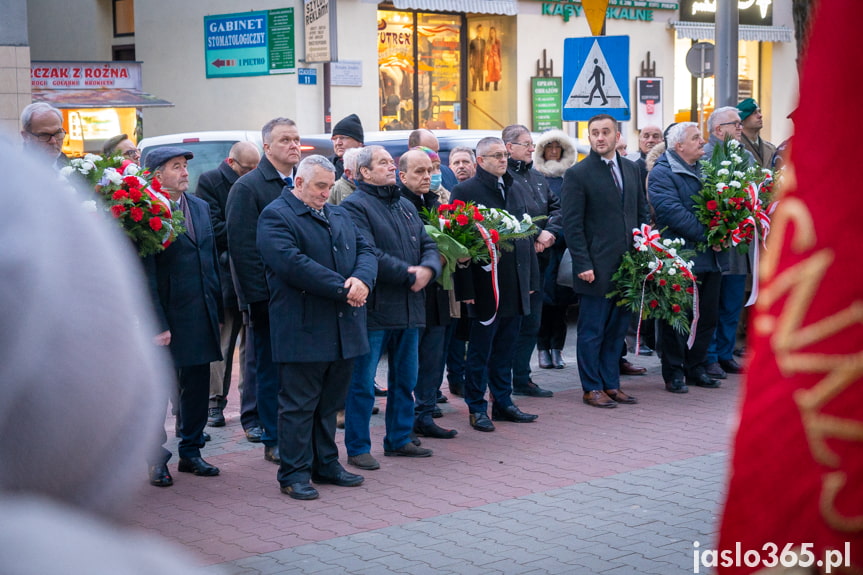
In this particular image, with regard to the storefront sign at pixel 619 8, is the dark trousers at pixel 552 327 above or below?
below

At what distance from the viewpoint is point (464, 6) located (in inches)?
890

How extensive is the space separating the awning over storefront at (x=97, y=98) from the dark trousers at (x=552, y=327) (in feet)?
35.5

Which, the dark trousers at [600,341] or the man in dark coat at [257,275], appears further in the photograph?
the dark trousers at [600,341]

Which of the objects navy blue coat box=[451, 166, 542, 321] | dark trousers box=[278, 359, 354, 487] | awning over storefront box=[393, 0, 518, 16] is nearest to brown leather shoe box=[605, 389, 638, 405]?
navy blue coat box=[451, 166, 542, 321]

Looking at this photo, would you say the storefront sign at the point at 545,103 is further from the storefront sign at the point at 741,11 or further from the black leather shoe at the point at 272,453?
the black leather shoe at the point at 272,453

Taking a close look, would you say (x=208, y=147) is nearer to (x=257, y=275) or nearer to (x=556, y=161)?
(x=556, y=161)

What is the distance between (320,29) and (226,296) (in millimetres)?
12109

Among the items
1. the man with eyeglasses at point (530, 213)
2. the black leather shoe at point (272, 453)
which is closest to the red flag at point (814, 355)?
the black leather shoe at point (272, 453)

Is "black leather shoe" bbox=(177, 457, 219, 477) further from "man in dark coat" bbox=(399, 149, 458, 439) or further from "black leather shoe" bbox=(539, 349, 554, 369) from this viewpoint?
"black leather shoe" bbox=(539, 349, 554, 369)

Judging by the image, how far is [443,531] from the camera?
626cm

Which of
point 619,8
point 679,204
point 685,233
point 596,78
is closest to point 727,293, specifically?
point 685,233

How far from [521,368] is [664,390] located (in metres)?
1.32

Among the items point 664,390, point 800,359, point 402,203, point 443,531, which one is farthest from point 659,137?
point 800,359

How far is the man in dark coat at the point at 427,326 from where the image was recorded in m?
8.28
